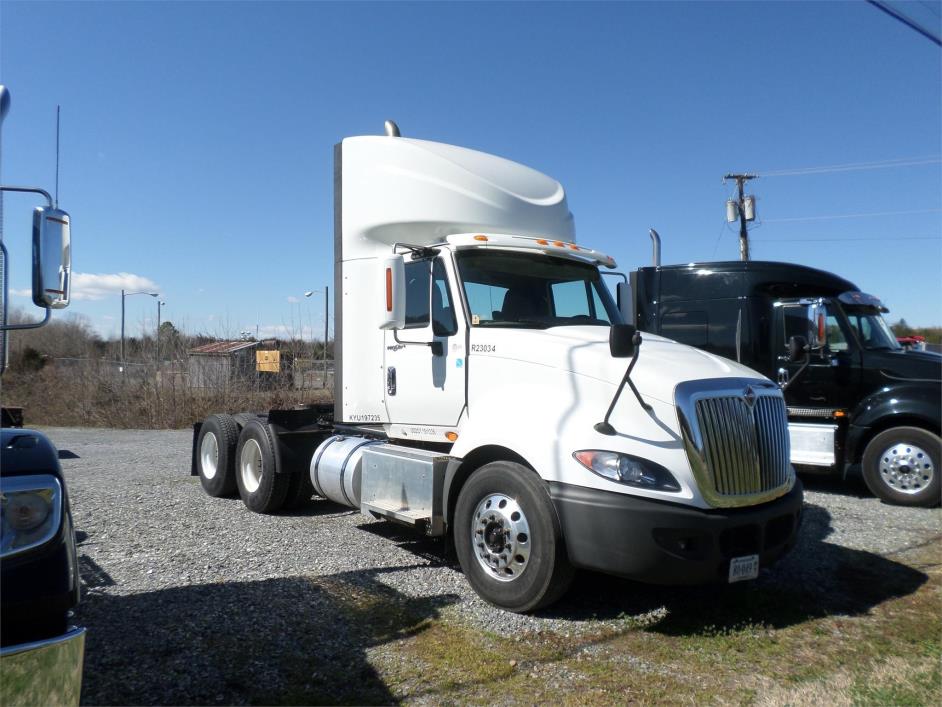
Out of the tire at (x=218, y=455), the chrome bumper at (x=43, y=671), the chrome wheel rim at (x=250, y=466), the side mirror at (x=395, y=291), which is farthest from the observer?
the tire at (x=218, y=455)

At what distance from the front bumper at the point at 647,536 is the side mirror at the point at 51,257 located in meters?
2.96

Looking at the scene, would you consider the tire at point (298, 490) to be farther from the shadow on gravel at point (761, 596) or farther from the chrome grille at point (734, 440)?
the chrome grille at point (734, 440)

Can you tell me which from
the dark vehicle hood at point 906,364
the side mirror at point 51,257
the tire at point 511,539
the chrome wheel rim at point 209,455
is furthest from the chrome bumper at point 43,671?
the dark vehicle hood at point 906,364

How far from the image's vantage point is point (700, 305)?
33.1 ft

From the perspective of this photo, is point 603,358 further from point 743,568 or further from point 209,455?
point 209,455

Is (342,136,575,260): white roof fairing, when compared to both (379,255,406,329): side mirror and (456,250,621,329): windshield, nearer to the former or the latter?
(456,250,621,329): windshield

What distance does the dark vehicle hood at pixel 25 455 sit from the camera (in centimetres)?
258

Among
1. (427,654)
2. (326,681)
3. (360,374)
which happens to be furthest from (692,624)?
(360,374)

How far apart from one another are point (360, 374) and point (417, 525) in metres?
1.83

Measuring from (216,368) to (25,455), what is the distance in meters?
20.1

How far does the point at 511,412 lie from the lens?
5.06 m

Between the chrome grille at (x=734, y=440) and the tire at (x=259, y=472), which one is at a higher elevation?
the chrome grille at (x=734, y=440)

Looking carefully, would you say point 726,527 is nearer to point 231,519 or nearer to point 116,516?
point 231,519

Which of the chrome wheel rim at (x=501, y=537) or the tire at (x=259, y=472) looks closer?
the chrome wheel rim at (x=501, y=537)
